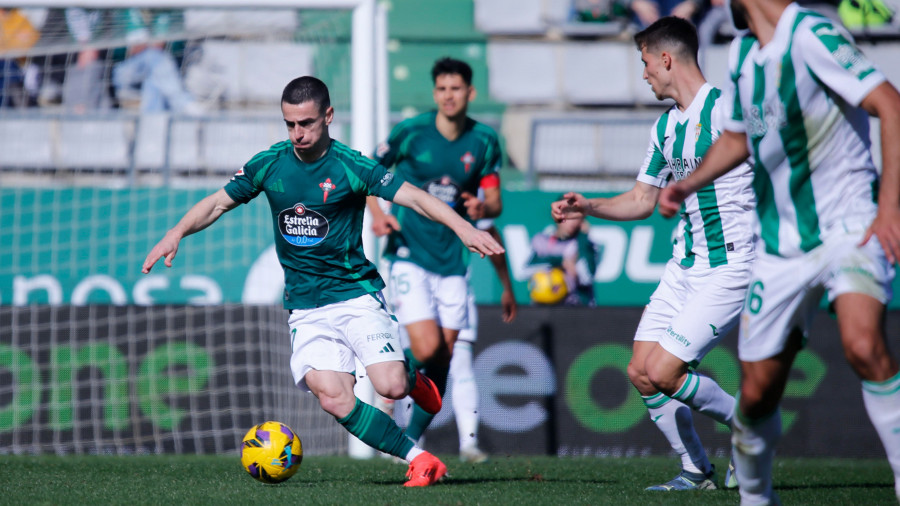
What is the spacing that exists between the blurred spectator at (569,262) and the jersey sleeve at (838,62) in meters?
6.14

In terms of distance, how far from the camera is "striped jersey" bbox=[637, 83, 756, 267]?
17.0 feet

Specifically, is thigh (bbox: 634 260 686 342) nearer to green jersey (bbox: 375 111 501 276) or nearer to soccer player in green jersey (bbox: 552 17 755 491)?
soccer player in green jersey (bbox: 552 17 755 491)

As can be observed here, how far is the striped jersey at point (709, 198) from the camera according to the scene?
518cm

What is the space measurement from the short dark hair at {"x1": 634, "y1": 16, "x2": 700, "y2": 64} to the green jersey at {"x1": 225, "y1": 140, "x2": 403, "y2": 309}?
61.6 inches

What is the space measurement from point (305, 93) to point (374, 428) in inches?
70.4

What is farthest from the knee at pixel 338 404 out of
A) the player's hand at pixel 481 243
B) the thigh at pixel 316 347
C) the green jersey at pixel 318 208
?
the player's hand at pixel 481 243

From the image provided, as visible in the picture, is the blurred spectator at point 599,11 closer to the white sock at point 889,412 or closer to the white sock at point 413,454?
the white sock at point 413,454

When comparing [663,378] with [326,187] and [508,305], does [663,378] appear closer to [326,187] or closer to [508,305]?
[326,187]

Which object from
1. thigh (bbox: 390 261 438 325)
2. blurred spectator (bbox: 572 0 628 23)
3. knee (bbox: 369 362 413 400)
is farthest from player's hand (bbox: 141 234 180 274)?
blurred spectator (bbox: 572 0 628 23)

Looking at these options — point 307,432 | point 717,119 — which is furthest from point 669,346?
point 307,432

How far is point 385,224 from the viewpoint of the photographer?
23.1ft

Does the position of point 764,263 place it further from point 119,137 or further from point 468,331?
point 119,137

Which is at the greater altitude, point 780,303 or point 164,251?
point 164,251

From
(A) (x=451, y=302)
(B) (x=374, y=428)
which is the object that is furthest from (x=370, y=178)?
(A) (x=451, y=302)
